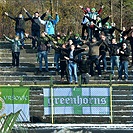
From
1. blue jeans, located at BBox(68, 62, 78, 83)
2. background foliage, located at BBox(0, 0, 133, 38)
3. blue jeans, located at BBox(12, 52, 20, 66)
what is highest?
background foliage, located at BBox(0, 0, 133, 38)

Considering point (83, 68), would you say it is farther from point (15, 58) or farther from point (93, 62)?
point (15, 58)

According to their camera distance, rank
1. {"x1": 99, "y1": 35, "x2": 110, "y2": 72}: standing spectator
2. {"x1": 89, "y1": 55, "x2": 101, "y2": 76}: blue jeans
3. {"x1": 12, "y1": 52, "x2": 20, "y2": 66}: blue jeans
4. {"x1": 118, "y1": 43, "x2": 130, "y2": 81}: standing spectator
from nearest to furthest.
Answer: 1. {"x1": 118, "y1": 43, "x2": 130, "y2": 81}: standing spectator
2. {"x1": 89, "y1": 55, "x2": 101, "y2": 76}: blue jeans
3. {"x1": 99, "y1": 35, "x2": 110, "y2": 72}: standing spectator
4. {"x1": 12, "y1": 52, "x2": 20, "y2": 66}: blue jeans

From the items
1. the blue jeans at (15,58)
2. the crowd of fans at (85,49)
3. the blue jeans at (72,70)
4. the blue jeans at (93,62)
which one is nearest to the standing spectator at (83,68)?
the crowd of fans at (85,49)

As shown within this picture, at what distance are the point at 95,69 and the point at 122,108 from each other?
2823 millimetres

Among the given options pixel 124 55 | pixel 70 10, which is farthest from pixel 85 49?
pixel 70 10

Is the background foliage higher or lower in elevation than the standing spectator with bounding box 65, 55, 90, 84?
higher

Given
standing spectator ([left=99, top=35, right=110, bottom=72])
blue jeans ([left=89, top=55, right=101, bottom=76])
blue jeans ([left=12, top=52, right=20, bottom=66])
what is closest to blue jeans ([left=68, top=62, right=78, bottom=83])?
blue jeans ([left=89, top=55, right=101, bottom=76])

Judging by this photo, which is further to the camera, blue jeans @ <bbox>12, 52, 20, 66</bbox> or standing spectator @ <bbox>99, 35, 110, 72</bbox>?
blue jeans @ <bbox>12, 52, 20, 66</bbox>

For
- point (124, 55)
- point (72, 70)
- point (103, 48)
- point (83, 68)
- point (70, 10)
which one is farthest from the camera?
point (70, 10)

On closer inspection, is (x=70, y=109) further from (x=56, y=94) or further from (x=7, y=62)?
(x=7, y=62)

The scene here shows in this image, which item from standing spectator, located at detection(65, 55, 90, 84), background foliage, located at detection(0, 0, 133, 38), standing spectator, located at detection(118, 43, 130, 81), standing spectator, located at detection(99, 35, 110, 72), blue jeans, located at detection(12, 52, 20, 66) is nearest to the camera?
standing spectator, located at detection(65, 55, 90, 84)

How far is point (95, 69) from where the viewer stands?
16.8m

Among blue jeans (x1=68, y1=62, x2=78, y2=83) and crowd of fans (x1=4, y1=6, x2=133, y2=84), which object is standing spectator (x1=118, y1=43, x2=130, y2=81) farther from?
blue jeans (x1=68, y1=62, x2=78, y2=83)

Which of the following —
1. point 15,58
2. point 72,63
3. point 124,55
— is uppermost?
point 124,55
